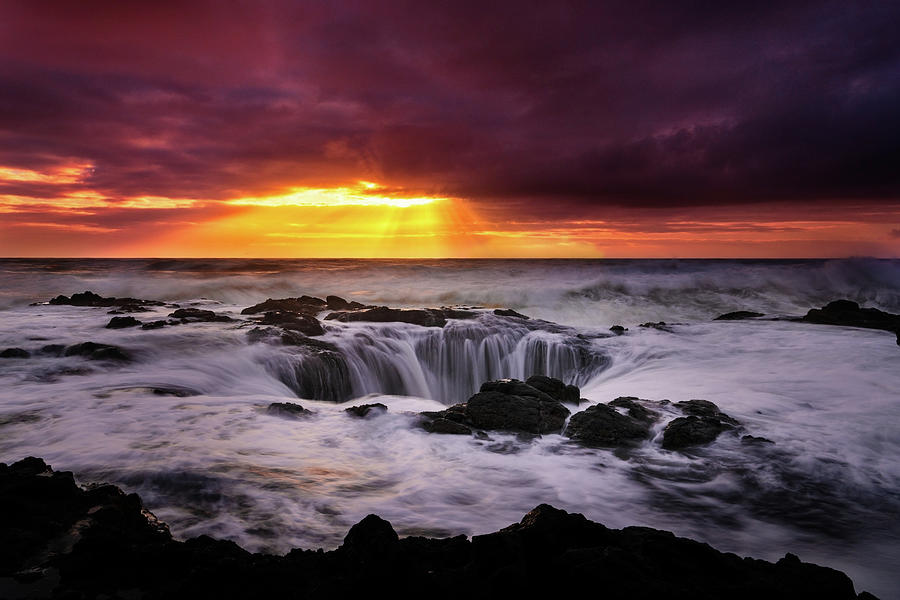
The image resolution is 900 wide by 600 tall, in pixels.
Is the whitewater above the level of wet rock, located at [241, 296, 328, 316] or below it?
below

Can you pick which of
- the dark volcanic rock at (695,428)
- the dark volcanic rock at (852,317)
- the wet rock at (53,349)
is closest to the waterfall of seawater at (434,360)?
the wet rock at (53,349)

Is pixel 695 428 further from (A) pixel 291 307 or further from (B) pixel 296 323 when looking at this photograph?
(A) pixel 291 307

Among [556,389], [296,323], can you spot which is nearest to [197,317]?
[296,323]

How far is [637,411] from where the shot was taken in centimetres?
774

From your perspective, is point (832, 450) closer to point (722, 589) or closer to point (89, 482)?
point (722, 589)

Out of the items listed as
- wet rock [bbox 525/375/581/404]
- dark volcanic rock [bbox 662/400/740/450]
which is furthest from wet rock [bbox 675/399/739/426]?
wet rock [bbox 525/375/581/404]

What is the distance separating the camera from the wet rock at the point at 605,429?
6910 mm

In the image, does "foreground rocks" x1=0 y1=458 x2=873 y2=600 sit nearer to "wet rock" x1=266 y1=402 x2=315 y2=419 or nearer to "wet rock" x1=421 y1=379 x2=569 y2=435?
"wet rock" x1=421 y1=379 x2=569 y2=435

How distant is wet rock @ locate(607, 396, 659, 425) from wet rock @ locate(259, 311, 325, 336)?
26.4 feet

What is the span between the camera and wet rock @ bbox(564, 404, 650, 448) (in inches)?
272

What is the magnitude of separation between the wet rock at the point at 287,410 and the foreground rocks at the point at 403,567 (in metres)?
4.34

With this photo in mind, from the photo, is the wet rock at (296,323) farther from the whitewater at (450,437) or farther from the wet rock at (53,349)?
the wet rock at (53,349)

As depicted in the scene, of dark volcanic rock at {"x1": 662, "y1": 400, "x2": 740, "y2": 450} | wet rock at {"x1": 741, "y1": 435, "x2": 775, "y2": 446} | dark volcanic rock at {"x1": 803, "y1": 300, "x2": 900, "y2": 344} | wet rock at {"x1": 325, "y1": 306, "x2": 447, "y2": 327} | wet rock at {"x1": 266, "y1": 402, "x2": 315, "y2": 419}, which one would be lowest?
wet rock at {"x1": 741, "y1": 435, "x2": 775, "y2": 446}

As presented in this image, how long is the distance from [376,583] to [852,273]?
2029 inches
